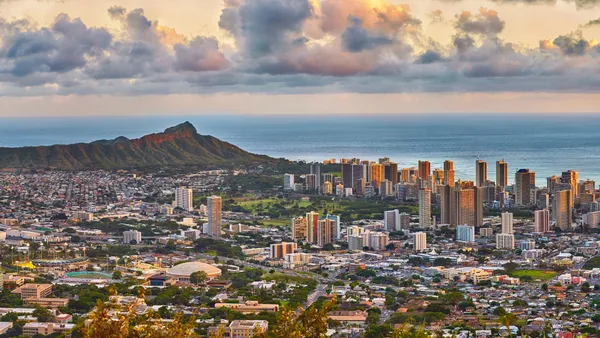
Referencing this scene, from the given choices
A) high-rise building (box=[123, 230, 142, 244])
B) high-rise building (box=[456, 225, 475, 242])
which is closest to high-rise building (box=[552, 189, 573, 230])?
high-rise building (box=[456, 225, 475, 242])

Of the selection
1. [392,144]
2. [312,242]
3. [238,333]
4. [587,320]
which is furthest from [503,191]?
[392,144]

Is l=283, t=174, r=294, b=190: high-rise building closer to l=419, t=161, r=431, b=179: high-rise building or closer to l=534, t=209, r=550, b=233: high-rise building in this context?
l=419, t=161, r=431, b=179: high-rise building

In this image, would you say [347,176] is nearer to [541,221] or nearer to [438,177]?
[438,177]

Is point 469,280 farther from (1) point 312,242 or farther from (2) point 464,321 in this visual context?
(1) point 312,242

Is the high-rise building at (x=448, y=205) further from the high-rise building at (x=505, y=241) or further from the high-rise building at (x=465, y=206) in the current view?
the high-rise building at (x=505, y=241)

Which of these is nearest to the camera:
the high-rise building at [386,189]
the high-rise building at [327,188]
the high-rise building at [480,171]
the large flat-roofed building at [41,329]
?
the large flat-roofed building at [41,329]

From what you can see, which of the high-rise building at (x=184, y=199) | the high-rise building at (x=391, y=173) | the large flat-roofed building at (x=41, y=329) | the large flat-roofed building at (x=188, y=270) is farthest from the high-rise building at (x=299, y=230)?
the high-rise building at (x=391, y=173)
